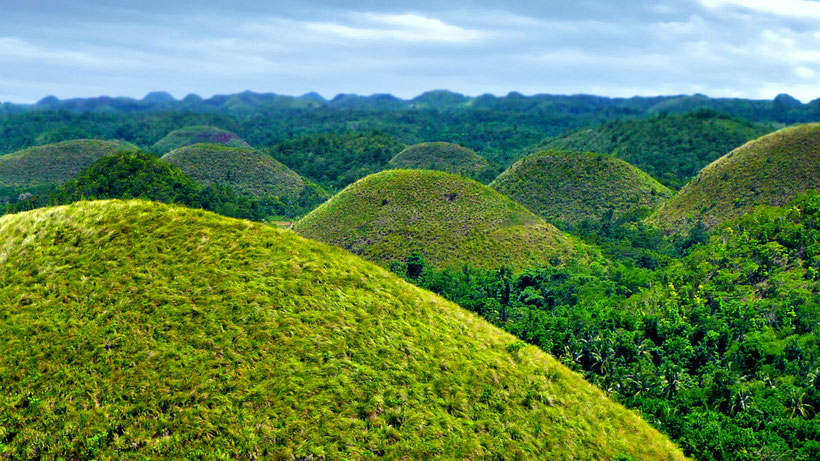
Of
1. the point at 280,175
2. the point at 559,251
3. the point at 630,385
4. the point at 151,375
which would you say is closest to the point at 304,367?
the point at 151,375

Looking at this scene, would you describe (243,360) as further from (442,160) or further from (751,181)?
(442,160)

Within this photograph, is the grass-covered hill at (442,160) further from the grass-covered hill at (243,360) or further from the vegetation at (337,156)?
the grass-covered hill at (243,360)

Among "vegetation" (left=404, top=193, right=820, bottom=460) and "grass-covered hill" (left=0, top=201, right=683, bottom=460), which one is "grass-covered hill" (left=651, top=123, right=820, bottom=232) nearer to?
"vegetation" (left=404, top=193, right=820, bottom=460)

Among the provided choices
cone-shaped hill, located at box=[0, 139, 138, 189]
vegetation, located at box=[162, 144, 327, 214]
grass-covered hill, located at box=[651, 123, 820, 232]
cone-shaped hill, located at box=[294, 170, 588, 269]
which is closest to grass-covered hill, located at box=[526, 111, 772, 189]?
grass-covered hill, located at box=[651, 123, 820, 232]

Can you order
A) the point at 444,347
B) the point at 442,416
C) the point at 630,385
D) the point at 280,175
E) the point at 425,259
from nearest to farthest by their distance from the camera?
the point at 442,416
the point at 444,347
the point at 630,385
the point at 425,259
the point at 280,175

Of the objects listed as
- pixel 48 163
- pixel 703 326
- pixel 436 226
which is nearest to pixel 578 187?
pixel 436 226

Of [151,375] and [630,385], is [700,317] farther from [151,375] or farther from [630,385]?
[151,375]
